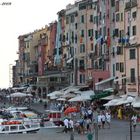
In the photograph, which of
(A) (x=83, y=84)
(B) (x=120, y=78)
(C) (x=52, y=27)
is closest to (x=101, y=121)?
(B) (x=120, y=78)

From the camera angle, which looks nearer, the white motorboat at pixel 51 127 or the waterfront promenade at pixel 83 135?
the waterfront promenade at pixel 83 135

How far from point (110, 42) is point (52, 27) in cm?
4681

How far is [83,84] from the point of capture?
104m

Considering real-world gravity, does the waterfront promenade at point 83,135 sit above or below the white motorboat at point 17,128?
below

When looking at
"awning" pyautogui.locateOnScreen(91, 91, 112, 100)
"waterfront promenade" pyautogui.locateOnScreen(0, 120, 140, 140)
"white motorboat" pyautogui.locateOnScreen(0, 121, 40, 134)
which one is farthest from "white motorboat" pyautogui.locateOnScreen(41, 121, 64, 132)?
"awning" pyautogui.locateOnScreen(91, 91, 112, 100)

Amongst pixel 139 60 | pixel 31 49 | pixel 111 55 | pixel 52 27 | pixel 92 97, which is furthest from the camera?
pixel 31 49

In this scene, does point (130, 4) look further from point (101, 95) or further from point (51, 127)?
point (51, 127)

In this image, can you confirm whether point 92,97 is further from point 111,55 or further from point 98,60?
point 98,60

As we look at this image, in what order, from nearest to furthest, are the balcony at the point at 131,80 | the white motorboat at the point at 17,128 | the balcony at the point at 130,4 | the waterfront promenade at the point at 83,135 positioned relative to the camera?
the waterfront promenade at the point at 83,135 → the white motorboat at the point at 17,128 → the balcony at the point at 131,80 → the balcony at the point at 130,4

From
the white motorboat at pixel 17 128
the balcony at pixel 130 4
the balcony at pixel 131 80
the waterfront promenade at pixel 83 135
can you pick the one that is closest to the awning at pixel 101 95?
the balcony at pixel 131 80

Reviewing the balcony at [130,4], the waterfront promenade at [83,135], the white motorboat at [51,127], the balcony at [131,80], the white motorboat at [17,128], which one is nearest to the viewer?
the waterfront promenade at [83,135]

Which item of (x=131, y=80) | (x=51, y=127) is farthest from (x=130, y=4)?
(x=51, y=127)

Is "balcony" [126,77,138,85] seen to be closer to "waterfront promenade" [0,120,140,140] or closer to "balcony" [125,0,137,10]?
"balcony" [125,0,137,10]

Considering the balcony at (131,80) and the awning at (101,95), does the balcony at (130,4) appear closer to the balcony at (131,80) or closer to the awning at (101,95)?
the balcony at (131,80)
